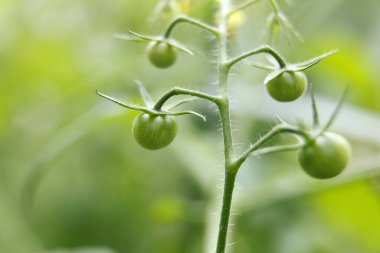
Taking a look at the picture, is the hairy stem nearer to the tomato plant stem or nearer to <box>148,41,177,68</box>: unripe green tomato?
the tomato plant stem

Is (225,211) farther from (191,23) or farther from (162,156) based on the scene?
(162,156)

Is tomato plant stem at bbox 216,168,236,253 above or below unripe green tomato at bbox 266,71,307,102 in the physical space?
below

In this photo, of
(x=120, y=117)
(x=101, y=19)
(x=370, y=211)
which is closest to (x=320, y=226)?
(x=370, y=211)

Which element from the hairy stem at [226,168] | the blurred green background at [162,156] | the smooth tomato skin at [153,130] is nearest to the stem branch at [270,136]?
→ the hairy stem at [226,168]

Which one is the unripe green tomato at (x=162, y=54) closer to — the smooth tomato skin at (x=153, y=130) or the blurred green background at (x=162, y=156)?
the smooth tomato skin at (x=153, y=130)

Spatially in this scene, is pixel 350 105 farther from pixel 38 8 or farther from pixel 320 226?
pixel 38 8

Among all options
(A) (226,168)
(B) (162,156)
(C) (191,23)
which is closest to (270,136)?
(A) (226,168)

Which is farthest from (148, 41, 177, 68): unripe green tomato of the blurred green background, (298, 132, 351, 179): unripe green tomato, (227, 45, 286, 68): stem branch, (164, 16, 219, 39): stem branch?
the blurred green background
